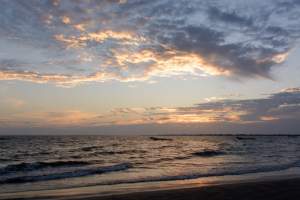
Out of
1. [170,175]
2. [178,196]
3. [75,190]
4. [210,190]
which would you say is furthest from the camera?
[170,175]

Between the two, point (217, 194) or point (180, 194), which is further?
point (180, 194)

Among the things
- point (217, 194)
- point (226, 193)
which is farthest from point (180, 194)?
point (226, 193)

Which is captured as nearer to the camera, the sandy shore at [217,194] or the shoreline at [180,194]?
the sandy shore at [217,194]

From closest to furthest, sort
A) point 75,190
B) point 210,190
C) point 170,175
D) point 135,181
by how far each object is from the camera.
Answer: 1. point 210,190
2. point 75,190
3. point 135,181
4. point 170,175

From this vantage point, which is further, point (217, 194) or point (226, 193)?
point (226, 193)

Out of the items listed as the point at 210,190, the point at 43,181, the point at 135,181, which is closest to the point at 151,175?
the point at 135,181

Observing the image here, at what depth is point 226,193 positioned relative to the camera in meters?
13.7

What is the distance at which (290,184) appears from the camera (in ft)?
52.8

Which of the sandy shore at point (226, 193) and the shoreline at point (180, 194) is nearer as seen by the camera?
the sandy shore at point (226, 193)

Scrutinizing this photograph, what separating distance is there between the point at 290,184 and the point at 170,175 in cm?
738

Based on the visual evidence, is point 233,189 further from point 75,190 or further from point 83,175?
point 83,175

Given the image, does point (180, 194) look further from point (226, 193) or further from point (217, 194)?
point (226, 193)

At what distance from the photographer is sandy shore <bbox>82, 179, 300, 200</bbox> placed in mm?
12852

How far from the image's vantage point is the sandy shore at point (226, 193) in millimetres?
12852
